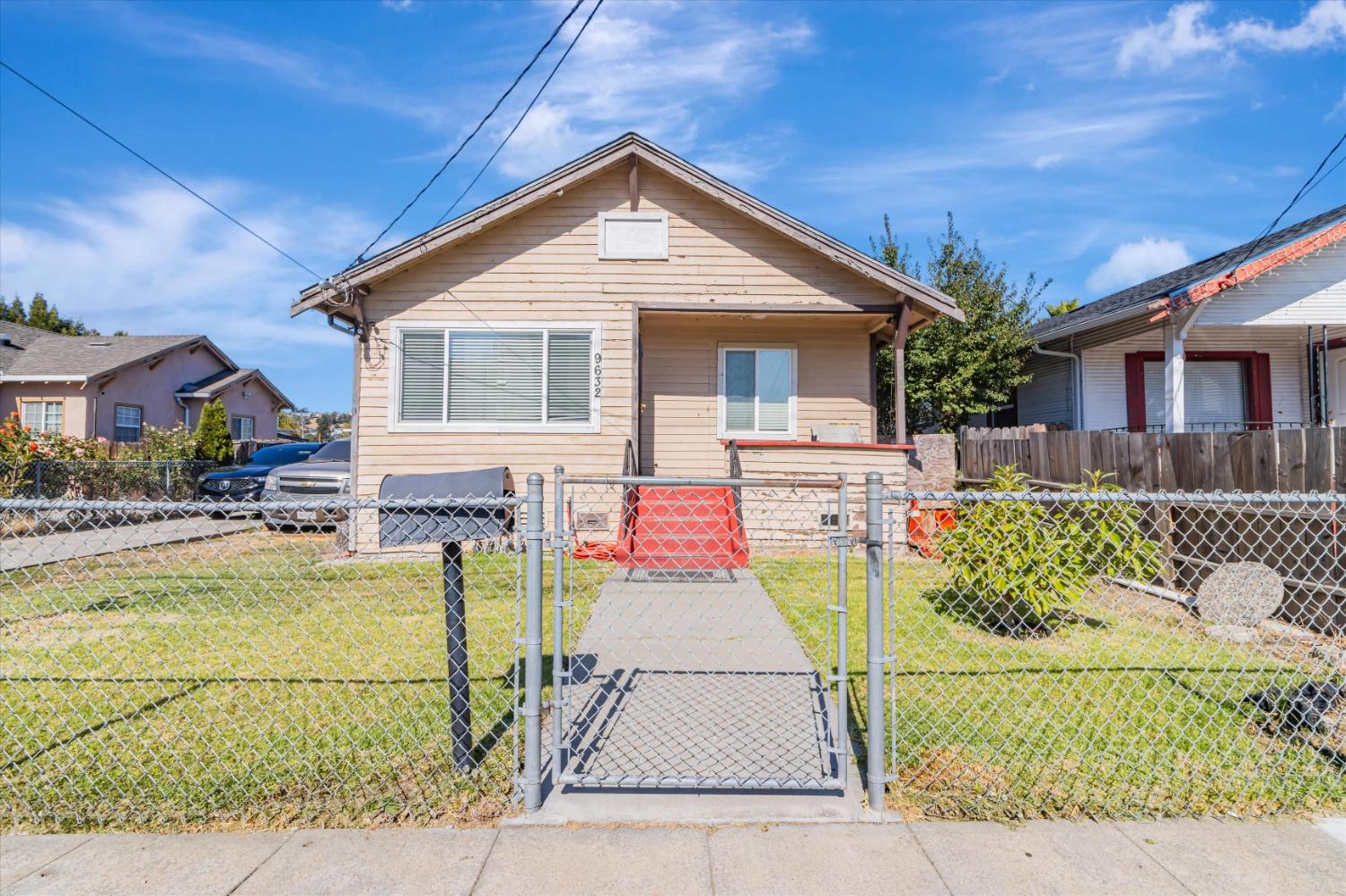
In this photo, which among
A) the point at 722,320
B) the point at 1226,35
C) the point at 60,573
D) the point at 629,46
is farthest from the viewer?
the point at 722,320

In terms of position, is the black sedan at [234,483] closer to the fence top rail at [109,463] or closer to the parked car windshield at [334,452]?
the parked car windshield at [334,452]

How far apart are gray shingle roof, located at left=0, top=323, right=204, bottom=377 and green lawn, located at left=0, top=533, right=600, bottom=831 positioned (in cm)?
1779

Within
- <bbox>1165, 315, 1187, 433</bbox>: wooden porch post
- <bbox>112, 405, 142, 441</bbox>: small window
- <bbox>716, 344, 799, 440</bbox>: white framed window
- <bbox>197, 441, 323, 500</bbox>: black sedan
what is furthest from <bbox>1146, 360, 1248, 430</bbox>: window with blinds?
<bbox>112, 405, 142, 441</bbox>: small window

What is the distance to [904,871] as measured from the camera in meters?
2.52

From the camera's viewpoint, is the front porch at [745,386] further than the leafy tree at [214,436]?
No

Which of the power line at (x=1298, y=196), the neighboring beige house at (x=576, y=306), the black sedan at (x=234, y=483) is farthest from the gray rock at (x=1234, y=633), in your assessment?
the black sedan at (x=234, y=483)

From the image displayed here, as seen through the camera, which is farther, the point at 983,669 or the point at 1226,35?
the point at 1226,35

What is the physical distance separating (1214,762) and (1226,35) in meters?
11.3

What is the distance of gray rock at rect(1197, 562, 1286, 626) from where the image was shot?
19.0ft

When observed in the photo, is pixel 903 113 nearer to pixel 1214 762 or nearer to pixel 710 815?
pixel 1214 762

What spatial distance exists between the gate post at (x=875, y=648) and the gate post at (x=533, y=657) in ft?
4.47

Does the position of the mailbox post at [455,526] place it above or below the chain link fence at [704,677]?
above

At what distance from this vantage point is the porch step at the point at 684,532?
7.81 m

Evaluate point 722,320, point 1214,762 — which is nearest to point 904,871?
point 1214,762
